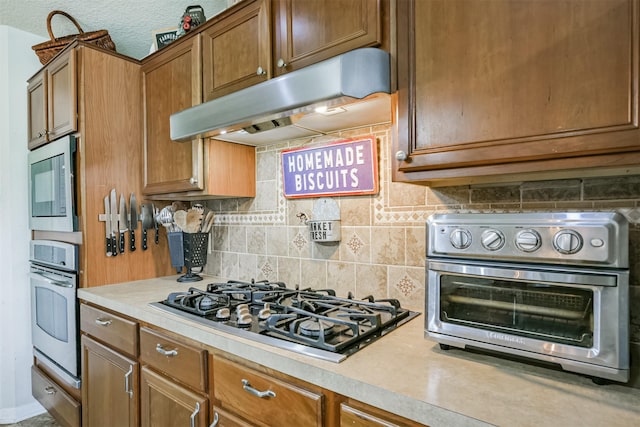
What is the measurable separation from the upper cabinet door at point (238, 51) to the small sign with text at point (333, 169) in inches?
15.8

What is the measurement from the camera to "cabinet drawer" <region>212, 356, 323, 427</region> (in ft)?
A: 2.94

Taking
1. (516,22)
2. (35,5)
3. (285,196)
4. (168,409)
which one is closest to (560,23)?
(516,22)

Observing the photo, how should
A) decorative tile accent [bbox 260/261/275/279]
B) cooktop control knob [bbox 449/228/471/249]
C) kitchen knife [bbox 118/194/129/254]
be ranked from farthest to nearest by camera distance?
1. kitchen knife [bbox 118/194/129/254]
2. decorative tile accent [bbox 260/261/275/279]
3. cooktop control knob [bbox 449/228/471/249]

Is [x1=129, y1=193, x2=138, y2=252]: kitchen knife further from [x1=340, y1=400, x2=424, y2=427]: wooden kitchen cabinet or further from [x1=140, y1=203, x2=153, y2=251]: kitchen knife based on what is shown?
[x1=340, y1=400, x2=424, y2=427]: wooden kitchen cabinet

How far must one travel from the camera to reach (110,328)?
1.58m

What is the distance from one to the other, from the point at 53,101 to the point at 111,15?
58 cm

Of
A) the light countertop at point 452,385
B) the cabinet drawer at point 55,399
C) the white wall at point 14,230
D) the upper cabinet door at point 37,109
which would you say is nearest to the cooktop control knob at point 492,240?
the light countertop at point 452,385

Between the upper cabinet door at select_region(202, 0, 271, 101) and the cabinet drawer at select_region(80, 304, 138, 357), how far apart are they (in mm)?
1029

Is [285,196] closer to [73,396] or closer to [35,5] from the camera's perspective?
[73,396]

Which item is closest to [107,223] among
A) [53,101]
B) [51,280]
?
[51,280]

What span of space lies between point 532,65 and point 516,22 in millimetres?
110

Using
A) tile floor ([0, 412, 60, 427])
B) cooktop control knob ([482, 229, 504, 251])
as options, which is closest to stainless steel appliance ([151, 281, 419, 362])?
cooktop control knob ([482, 229, 504, 251])

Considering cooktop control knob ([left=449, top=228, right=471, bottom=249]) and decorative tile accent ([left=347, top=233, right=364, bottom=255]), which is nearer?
cooktop control knob ([left=449, top=228, right=471, bottom=249])

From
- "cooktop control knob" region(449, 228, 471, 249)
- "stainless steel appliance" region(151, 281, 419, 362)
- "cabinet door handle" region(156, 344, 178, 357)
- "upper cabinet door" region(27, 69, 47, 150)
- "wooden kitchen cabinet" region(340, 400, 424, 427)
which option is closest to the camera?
"wooden kitchen cabinet" region(340, 400, 424, 427)
